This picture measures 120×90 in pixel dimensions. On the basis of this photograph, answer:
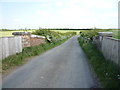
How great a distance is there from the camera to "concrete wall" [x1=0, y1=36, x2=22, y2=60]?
33.3 ft

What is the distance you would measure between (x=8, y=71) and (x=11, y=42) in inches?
184

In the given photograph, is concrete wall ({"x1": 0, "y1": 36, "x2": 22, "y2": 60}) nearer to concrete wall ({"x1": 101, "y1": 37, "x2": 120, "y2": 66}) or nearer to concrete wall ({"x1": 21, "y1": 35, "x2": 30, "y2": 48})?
concrete wall ({"x1": 21, "y1": 35, "x2": 30, "y2": 48})

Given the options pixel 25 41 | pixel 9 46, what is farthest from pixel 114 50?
pixel 25 41

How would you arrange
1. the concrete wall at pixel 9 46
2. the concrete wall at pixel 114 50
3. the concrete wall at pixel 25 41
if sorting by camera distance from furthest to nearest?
the concrete wall at pixel 25 41 → the concrete wall at pixel 9 46 → the concrete wall at pixel 114 50

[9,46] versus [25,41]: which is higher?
[25,41]

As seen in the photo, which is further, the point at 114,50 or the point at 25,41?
the point at 25,41

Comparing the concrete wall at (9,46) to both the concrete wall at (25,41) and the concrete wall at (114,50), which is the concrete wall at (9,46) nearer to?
the concrete wall at (25,41)

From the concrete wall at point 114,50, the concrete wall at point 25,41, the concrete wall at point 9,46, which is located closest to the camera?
the concrete wall at point 114,50

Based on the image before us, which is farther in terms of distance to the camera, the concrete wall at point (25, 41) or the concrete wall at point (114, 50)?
the concrete wall at point (25, 41)

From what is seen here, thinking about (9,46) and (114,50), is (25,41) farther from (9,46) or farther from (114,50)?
(114,50)

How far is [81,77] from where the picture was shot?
262 inches

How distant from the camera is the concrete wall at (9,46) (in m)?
10.1

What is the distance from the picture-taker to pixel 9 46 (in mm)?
11398

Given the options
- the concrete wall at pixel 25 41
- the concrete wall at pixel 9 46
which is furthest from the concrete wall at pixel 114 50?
the concrete wall at pixel 25 41
